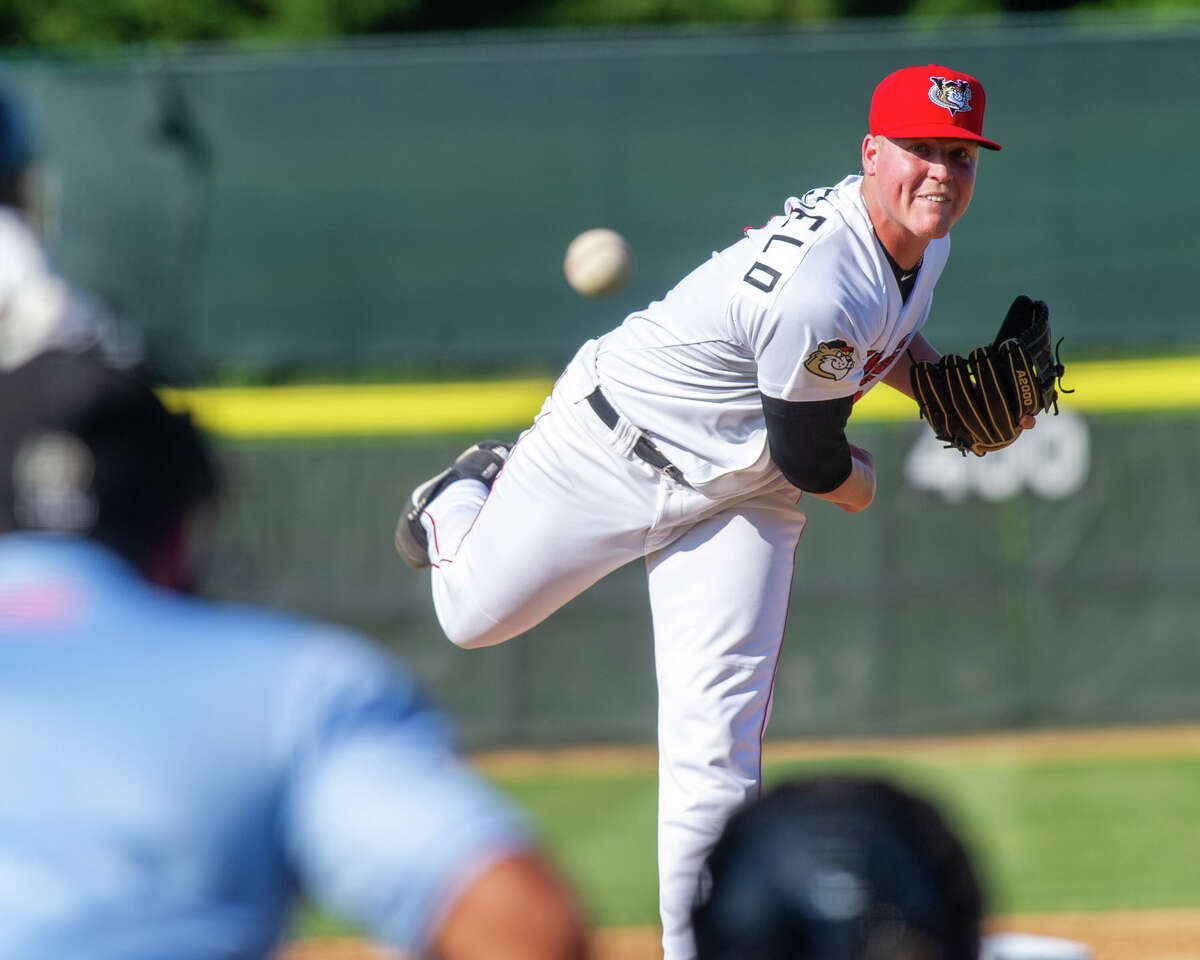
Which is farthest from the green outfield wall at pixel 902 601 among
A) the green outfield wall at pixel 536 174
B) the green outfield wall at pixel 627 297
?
the green outfield wall at pixel 536 174

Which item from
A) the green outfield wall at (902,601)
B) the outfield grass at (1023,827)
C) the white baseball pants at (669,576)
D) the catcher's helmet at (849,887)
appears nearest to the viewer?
the catcher's helmet at (849,887)

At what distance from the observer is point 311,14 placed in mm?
10812

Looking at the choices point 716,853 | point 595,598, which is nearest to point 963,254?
point 595,598

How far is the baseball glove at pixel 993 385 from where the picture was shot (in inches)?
124

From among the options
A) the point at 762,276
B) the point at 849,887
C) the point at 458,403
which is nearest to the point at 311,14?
the point at 458,403

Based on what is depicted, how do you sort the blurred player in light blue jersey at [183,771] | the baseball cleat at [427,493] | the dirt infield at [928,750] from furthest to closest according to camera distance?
the dirt infield at [928,750]
the baseball cleat at [427,493]
the blurred player in light blue jersey at [183,771]

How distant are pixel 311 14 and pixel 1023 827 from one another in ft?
24.3

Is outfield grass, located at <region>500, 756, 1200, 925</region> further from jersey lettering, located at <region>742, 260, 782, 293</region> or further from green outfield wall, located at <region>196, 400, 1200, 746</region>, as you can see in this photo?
jersey lettering, located at <region>742, 260, 782, 293</region>

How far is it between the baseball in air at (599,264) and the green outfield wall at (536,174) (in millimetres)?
3556

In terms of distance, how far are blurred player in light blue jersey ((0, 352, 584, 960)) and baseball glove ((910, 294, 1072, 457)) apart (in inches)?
88.9

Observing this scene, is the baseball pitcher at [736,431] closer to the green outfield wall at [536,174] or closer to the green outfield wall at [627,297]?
the green outfield wall at [627,297]

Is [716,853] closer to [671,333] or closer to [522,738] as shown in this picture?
[671,333]

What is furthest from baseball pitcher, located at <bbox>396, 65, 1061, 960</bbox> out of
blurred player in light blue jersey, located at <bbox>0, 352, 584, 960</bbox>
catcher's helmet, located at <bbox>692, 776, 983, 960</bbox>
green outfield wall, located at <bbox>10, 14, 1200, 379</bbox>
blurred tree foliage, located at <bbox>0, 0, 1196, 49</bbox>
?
blurred tree foliage, located at <bbox>0, 0, 1196, 49</bbox>

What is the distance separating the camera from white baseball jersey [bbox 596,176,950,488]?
285cm
